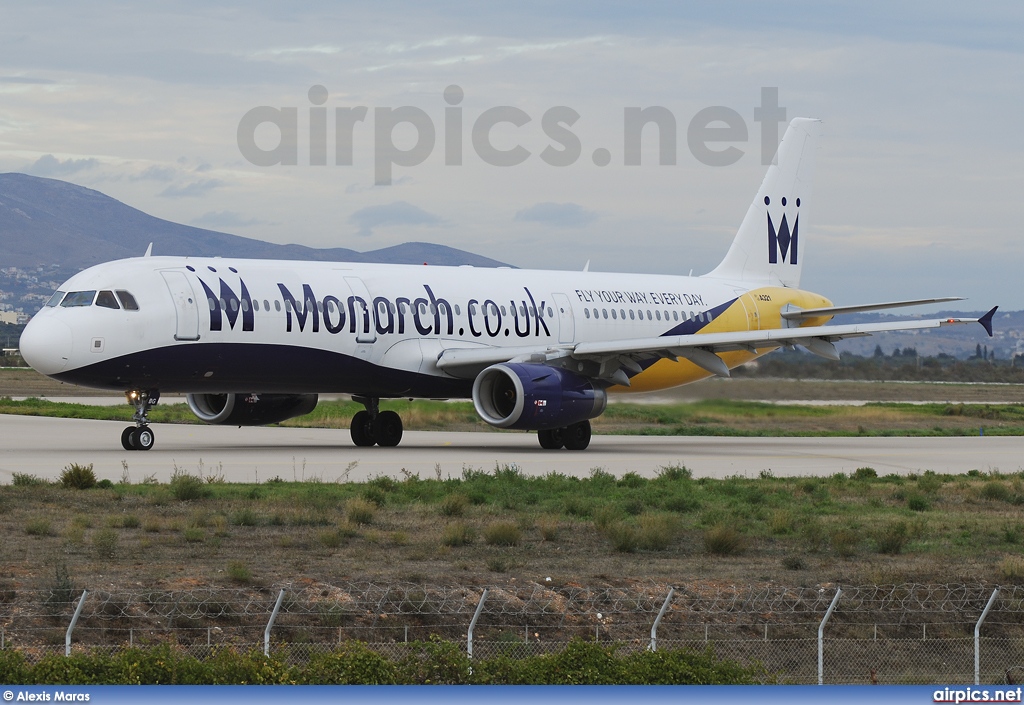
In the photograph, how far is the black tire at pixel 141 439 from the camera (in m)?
31.4

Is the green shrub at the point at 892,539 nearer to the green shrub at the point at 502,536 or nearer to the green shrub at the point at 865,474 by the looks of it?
the green shrub at the point at 502,536

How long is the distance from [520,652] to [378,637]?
60.8 inches

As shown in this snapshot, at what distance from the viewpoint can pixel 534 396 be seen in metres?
31.9

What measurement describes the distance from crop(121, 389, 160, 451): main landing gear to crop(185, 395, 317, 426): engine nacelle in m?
3.13

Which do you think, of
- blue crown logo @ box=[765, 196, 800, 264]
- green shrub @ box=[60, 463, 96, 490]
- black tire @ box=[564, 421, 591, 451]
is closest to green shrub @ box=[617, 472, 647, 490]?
black tire @ box=[564, 421, 591, 451]

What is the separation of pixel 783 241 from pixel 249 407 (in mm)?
18759

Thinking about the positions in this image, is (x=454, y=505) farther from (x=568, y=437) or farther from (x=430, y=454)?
(x=568, y=437)

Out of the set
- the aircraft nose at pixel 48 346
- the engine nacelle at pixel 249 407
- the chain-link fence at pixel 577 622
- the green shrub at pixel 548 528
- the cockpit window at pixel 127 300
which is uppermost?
the cockpit window at pixel 127 300

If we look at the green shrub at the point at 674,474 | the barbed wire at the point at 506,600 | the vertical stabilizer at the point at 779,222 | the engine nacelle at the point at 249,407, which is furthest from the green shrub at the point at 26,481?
the vertical stabilizer at the point at 779,222

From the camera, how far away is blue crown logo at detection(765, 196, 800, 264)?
44688 mm

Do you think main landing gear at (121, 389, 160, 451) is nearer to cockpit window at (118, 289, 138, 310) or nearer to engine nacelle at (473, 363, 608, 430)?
cockpit window at (118, 289, 138, 310)

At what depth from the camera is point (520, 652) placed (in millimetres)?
13109

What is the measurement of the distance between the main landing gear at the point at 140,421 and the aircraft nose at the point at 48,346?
2019mm

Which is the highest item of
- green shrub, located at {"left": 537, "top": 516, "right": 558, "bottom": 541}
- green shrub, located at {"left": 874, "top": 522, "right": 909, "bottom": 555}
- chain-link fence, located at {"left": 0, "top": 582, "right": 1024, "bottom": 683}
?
green shrub, located at {"left": 537, "top": 516, "right": 558, "bottom": 541}
